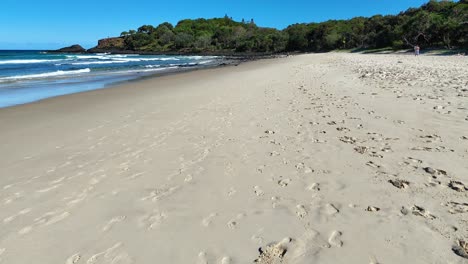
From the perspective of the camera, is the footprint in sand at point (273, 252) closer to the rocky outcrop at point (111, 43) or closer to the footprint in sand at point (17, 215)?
the footprint in sand at point (17, 215)

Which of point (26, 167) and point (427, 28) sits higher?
point (427, 28)

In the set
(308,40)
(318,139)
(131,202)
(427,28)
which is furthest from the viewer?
(308,40)

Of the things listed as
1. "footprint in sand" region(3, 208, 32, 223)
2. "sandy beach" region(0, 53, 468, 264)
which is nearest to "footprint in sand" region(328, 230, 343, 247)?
"sandy beach" region(0, 53, 468, 264)

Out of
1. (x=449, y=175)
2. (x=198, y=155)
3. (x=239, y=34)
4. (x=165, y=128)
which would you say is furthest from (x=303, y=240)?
(x=239, y=34)

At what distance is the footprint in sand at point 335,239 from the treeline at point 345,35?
136 feet

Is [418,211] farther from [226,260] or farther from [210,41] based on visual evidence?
[210,41]

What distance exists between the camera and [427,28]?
4422 centimetres

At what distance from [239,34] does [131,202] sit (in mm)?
129737

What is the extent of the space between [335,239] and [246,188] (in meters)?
1.39

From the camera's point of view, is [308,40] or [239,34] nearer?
[308,40]

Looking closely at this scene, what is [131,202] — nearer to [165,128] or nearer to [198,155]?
[198,155]

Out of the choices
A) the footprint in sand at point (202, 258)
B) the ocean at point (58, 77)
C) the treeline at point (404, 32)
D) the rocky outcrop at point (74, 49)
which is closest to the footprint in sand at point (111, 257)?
the footprint in sand at point (202, 258)

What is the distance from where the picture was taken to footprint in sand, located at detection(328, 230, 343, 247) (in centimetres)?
270

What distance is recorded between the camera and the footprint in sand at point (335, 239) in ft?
8.85
